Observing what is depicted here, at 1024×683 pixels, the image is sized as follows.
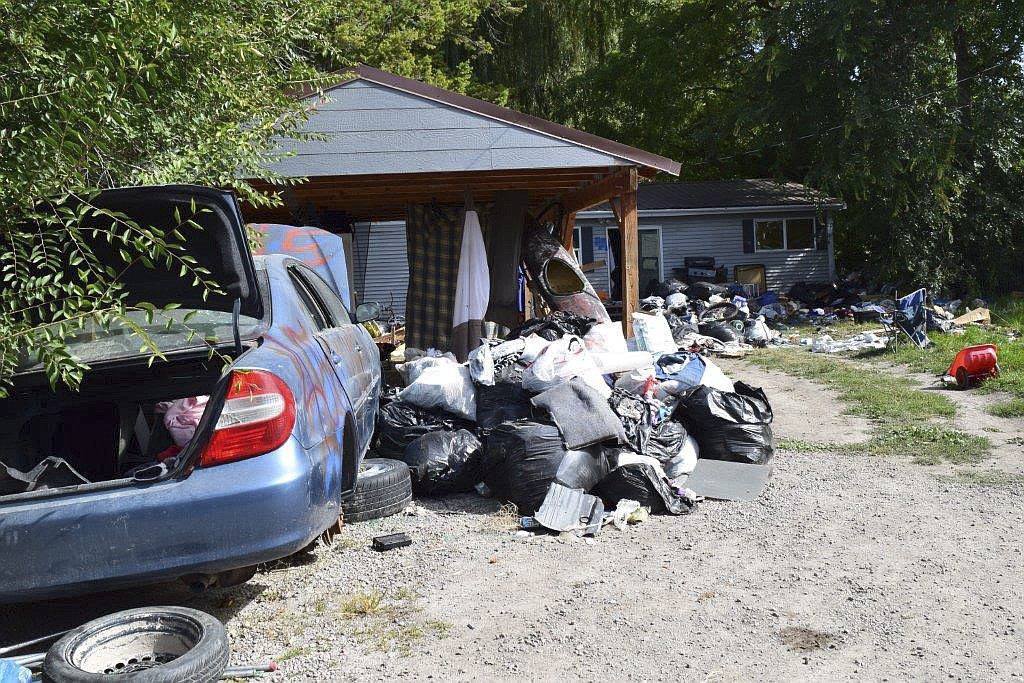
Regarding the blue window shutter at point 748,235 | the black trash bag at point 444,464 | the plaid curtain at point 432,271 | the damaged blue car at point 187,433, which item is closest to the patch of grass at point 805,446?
the black trash bag at point 444,464

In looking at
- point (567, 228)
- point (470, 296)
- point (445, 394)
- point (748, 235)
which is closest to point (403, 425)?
point (445, 394)

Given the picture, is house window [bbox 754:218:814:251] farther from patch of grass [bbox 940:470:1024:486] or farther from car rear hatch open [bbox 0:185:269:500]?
car rear hatch open [bbox 0:185:269:500]

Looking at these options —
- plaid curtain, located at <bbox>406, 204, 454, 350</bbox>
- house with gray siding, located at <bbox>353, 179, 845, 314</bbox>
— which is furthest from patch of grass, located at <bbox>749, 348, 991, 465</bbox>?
house with gray siding, located at <bbox>353, 179, 845, 314</bbox>

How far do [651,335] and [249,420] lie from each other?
6.48 m

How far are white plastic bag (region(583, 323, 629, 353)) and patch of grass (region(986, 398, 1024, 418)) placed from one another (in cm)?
356

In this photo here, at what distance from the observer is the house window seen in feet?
86.2

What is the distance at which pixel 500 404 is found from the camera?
6613 mm

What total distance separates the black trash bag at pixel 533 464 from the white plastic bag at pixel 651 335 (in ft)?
12.2

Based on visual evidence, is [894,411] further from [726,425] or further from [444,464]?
[444,464]

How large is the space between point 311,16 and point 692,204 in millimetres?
20692

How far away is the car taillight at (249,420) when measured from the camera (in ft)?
10.8

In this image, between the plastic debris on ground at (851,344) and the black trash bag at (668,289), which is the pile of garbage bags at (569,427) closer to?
Answer: the plastic debris on ground at (851,344)

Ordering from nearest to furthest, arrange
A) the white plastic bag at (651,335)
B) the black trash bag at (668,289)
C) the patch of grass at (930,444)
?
the patch of grass at (930,444)
the white plastic bag at (651,335)
the black trash bag at (668,289)

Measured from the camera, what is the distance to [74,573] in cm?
320
